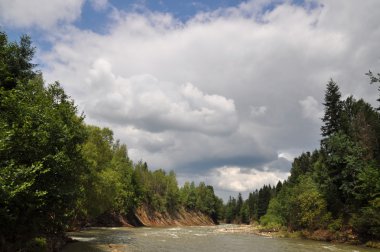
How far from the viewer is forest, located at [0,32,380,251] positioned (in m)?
21.4

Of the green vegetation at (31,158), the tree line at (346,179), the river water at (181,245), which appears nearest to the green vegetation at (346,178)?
the tree line at (346,179)

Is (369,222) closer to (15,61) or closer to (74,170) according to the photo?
(74,170)

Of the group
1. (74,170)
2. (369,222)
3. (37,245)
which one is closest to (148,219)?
(369,222)

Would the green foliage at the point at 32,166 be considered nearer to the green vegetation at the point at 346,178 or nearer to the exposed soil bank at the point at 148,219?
the green vegetation at the point at 346,178

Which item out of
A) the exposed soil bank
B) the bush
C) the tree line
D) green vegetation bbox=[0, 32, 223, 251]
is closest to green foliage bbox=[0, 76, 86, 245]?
green vegetation bbox=[0, 32, 223, 251]

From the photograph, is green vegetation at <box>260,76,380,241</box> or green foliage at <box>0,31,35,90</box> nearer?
green foliage at <box>0,31,35,90</box>

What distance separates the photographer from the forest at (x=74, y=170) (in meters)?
21.4

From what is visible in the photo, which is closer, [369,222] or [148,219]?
[369,222]

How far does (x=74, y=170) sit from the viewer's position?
2944cm

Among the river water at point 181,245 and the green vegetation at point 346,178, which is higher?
the green vegetation at point 346,178

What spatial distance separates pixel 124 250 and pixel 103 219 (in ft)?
209

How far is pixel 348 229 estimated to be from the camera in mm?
Result: 57500

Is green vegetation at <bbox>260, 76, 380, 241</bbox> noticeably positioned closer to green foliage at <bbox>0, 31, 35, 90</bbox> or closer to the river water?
the river water

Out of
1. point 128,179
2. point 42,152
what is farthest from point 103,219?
point 42,152
